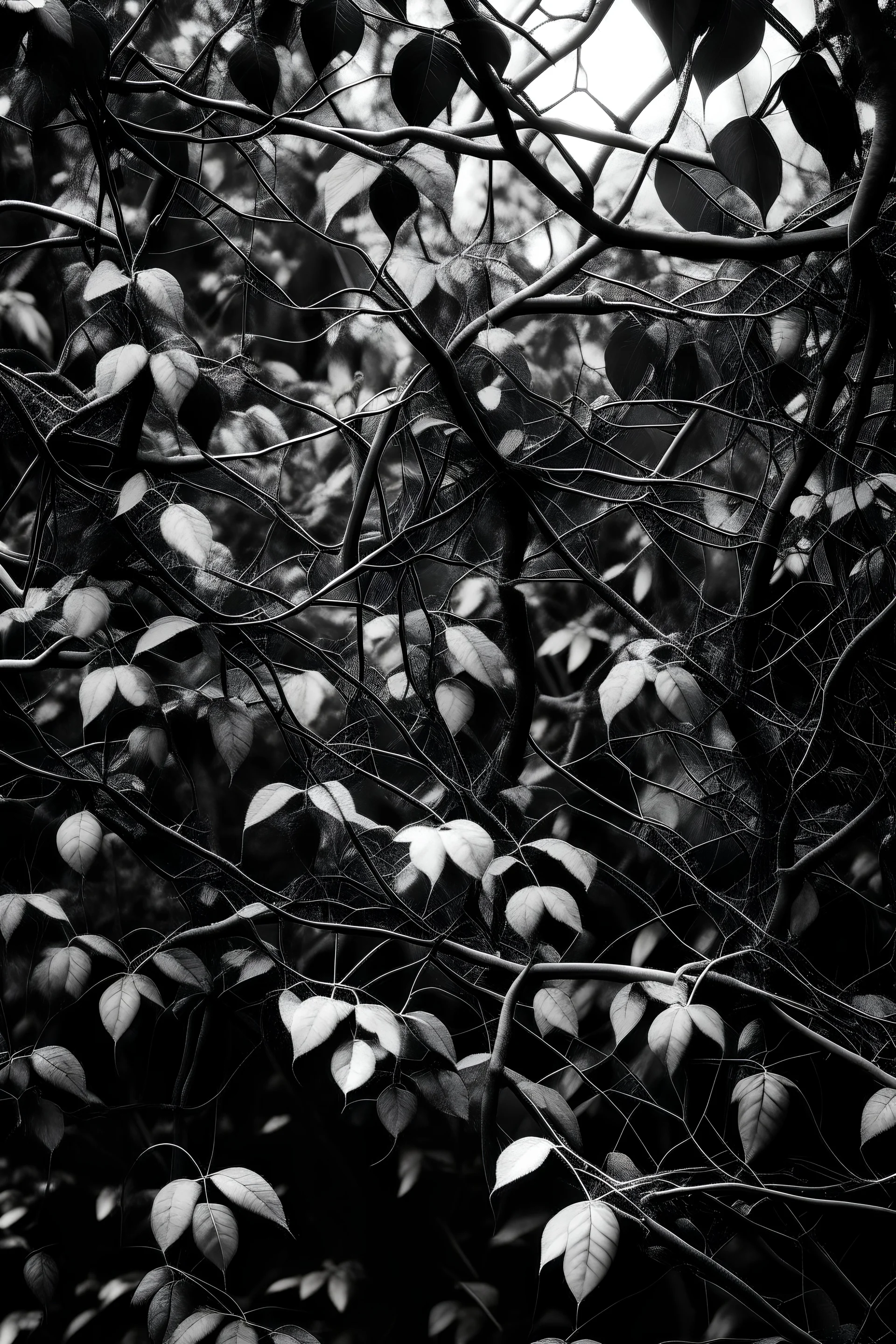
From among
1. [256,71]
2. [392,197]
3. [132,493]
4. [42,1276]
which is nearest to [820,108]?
[392,197]

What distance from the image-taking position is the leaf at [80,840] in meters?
0.98

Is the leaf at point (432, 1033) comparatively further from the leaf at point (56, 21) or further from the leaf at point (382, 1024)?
the leaf at point (56, 21)

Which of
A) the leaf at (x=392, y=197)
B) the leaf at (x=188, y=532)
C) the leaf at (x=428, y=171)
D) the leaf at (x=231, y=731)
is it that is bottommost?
the leaf at (x=231, y=731)

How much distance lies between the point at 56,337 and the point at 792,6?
1.12 m

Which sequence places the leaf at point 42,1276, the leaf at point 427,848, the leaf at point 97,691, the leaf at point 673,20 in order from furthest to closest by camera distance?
the leaf at point 42,1276, the leaf at point 97,691, the leaf at point 427,848, the leaf at point 673,20

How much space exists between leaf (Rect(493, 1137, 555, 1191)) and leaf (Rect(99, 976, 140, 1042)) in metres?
0.46

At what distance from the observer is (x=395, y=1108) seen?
→ 39.1 inches

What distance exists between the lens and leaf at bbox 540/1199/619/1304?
0.76 metres

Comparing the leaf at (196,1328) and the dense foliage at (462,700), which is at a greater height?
the dense foliage at (462,700)

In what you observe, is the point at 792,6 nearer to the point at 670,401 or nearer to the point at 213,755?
the point at 670,401

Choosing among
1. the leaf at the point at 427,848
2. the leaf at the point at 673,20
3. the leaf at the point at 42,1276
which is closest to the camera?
the leaf at the point at 673,20

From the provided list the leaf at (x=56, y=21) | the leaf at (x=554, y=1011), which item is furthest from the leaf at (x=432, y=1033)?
the leaf at (x=56, y=21)

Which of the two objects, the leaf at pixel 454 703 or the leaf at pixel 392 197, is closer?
the leaf at pixel 392 197

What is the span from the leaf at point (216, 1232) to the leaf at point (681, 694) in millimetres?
763
